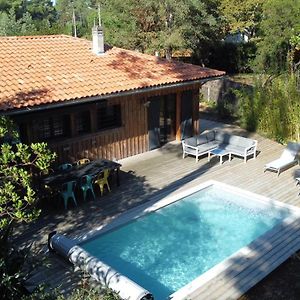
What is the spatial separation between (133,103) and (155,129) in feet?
5.23

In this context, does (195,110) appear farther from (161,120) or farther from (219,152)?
(219,152)

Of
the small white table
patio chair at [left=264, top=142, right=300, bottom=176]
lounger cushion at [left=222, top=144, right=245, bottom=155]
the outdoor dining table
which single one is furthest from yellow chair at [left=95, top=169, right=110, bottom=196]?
patio chair at [left=264, top=142, right=300, bottom=176]

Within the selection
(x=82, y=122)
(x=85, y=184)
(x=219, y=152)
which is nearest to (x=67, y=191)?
(x=85, y=184)

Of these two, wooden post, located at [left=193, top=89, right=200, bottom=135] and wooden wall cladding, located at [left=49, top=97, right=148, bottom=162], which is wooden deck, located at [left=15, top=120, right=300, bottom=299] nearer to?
wooden wall cladding, located at [left=49, top=97, right=148, bottom=162]

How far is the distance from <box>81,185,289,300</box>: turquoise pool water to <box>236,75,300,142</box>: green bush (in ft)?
19.7

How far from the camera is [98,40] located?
16.4 meters

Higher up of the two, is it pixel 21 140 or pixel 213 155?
pixel 21 140

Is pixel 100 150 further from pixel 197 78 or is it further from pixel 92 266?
pixel 92 266

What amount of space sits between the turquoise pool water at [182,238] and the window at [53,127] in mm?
4279

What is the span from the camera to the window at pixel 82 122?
1388cm

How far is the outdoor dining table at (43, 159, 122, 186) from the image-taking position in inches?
446

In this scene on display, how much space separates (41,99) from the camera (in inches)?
469

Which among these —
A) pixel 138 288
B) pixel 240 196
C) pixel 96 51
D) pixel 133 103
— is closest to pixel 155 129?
pixel 133 103

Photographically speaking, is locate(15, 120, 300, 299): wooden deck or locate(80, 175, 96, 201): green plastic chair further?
locate(80, 175, 96, 201): green plastic chair
